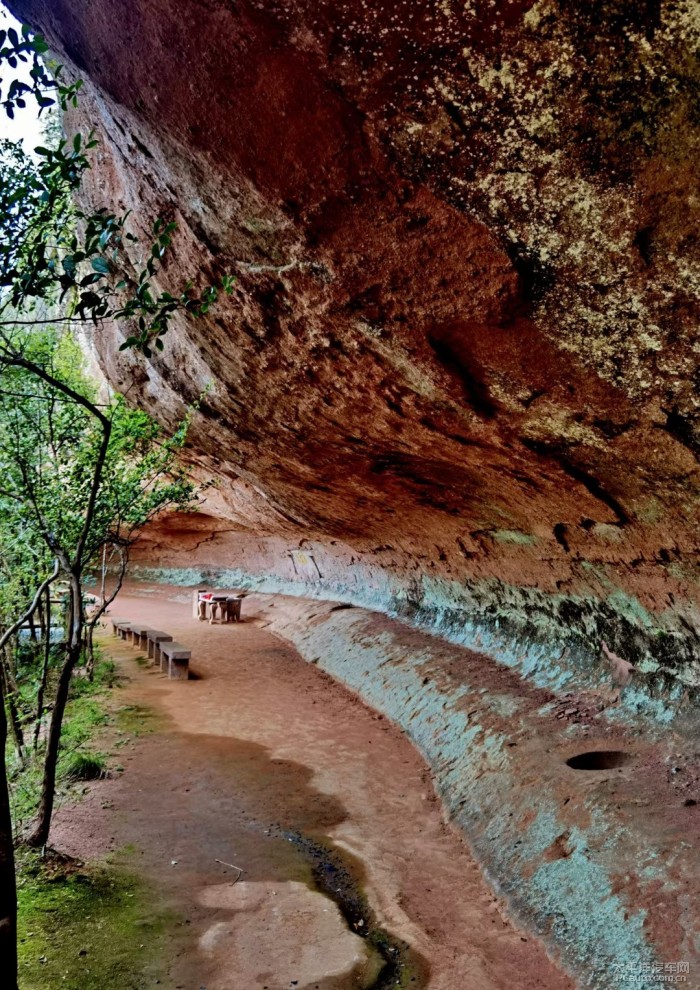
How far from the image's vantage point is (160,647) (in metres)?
13.6

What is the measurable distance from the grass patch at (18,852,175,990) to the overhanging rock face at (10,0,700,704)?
4.97m

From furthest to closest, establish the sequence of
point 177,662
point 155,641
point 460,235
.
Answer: point 155,641 < point 177,662 < point 460,235

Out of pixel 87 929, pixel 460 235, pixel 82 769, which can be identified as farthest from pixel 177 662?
pixel 460 235

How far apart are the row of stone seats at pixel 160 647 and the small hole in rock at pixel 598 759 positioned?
7.67m

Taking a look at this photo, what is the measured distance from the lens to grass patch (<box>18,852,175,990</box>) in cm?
444

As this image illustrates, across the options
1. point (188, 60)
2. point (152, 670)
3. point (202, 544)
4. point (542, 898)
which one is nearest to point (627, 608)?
point (542, 898)

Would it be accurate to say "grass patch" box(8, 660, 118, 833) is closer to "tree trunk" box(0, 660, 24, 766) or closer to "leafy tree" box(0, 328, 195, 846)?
"tree trunk" box(0, 660, 24, 766)

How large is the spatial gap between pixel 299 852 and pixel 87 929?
2.09m

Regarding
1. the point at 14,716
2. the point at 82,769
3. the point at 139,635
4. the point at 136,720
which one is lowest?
the point at 136,720

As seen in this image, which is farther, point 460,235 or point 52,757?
point 52,757

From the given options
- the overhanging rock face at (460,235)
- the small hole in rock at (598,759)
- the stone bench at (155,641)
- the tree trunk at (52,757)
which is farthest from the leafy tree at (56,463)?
the stone bench at (155,641)

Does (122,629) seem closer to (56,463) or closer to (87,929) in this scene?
(56,463)

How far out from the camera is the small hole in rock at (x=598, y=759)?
23.4 feet

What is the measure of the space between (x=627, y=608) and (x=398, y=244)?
5523mm
